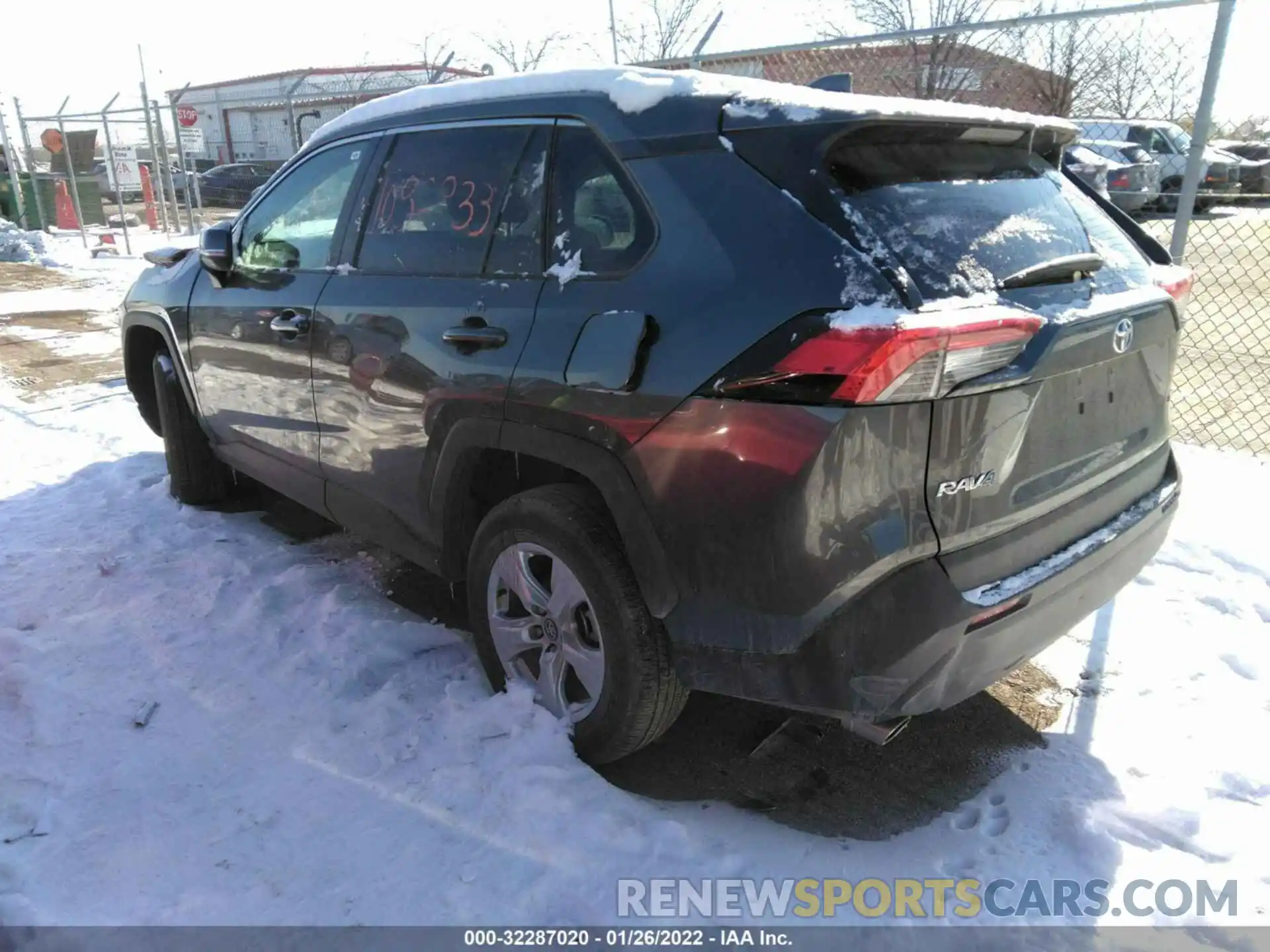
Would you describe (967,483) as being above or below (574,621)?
above

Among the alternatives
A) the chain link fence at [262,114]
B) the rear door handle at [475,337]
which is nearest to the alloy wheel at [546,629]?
the rear door handle at [475,337]

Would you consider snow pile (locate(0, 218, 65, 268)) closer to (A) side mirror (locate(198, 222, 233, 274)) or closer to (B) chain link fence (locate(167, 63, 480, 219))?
(B) chain link fence (locate(167, 63, 480, 219))

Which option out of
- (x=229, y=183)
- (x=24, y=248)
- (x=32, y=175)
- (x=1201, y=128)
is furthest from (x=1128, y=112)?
(x=229, y=183)

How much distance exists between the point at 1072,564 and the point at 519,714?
1.65m

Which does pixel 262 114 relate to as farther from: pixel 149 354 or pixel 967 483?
pixel 967 483

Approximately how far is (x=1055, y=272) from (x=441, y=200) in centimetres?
193

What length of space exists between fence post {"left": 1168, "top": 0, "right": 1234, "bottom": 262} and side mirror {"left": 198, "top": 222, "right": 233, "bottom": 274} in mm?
4507

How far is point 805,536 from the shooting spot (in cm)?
201

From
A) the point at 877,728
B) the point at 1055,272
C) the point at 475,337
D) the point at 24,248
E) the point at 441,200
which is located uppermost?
the point at 441,200

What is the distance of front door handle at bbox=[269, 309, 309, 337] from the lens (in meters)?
3.43

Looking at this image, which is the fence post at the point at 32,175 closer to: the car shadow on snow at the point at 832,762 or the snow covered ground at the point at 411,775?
the snow covered ground at the point at 411,775

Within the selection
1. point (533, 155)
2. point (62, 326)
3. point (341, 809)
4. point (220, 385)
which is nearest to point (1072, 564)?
point (533, 155)

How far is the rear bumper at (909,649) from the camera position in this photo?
6.70 feet

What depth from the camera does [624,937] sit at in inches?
84.1
